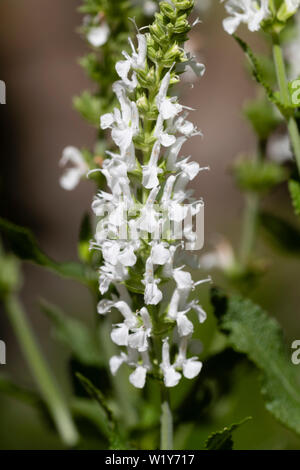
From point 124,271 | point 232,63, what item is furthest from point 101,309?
point 232,63

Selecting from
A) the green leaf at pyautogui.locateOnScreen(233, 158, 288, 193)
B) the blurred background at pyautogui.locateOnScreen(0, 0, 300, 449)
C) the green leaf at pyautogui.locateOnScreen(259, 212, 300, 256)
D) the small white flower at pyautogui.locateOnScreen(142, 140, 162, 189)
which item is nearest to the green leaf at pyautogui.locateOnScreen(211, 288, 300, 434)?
the small white flower at pyautogui.locateOnScreen(142, 140, 162, 189)

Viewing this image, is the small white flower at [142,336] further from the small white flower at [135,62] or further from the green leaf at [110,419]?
the small white flower at [135,62]

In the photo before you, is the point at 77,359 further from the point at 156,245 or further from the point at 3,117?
the point at 3,117

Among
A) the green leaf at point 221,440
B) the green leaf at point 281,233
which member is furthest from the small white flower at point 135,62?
the green leaf at point 281,233

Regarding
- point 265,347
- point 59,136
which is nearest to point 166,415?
point 265,347

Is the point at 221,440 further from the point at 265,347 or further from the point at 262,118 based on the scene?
the point at 262,118

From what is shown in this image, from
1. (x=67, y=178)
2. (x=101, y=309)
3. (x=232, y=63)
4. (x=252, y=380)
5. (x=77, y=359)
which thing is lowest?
(x=252, y=380)
